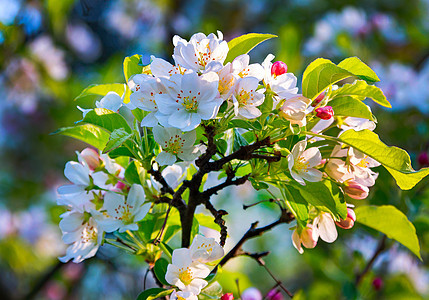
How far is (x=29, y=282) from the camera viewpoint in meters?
2.30

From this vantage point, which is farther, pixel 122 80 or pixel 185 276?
pixel 122 80

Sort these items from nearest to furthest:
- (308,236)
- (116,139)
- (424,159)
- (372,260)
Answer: (116,139) → (308,236) → (372,260) → (424,159)

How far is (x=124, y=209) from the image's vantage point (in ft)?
2.35

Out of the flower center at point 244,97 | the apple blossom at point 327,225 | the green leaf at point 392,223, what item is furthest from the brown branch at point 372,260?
the flower center at point 244,97

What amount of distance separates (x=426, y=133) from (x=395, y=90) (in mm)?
680

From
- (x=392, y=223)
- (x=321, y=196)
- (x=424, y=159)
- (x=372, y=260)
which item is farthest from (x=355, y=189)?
(x=424, y=159)

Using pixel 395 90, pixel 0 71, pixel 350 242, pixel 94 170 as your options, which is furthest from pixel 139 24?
pixel 94 170

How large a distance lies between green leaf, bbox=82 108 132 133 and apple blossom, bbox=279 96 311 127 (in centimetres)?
25

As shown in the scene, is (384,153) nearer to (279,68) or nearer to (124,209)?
(279,68)

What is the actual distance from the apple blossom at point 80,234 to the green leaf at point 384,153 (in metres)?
0.43

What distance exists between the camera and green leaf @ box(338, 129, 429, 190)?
1.99 ft

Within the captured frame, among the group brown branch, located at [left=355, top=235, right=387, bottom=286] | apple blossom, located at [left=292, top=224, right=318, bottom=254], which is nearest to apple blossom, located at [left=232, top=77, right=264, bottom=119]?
apple blossom, located at [left=292, top=224, right=318, bottom=254]

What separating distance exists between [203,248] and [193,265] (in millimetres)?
30

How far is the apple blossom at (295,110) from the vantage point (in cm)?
61
